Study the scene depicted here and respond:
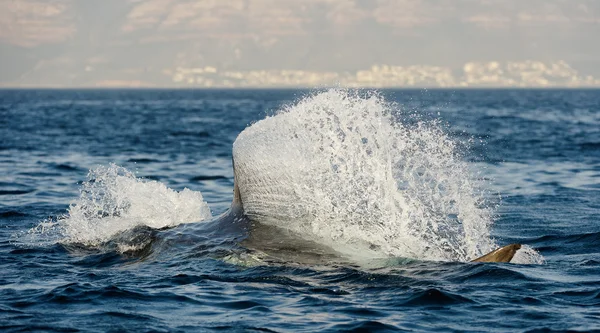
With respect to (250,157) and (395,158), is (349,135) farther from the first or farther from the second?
(250,157)

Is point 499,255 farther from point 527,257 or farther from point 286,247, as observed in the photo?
point 286,247

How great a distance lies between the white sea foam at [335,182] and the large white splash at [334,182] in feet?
0.05

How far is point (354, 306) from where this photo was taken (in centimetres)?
962

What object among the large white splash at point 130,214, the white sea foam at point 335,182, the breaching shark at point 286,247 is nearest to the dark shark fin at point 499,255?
the breaching shark at point 286,247

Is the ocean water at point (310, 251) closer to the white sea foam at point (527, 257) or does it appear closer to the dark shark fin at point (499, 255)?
the white sea foam at point (527, 257)

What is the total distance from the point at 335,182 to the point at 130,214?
4.57m

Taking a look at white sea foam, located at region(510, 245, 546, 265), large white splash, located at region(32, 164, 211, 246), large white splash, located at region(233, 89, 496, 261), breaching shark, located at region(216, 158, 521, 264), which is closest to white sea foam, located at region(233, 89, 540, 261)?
large white splash, located at region(233, 89, 496, 261)

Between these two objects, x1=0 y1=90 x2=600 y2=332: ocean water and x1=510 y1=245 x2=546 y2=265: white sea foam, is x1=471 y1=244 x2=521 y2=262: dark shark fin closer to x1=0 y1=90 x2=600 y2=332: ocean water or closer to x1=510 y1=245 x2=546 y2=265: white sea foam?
x1=0 y1=90 x2=600 y2=332: ocean water

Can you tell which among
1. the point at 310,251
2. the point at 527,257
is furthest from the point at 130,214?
the point at 527,257

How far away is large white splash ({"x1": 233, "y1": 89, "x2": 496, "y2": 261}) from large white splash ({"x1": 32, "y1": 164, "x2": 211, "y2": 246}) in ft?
8.89

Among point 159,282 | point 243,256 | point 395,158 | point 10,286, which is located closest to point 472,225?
point 395,158

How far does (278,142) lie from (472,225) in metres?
4.31

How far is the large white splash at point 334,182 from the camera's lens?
12422 mm

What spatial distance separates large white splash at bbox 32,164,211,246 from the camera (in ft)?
47.4
